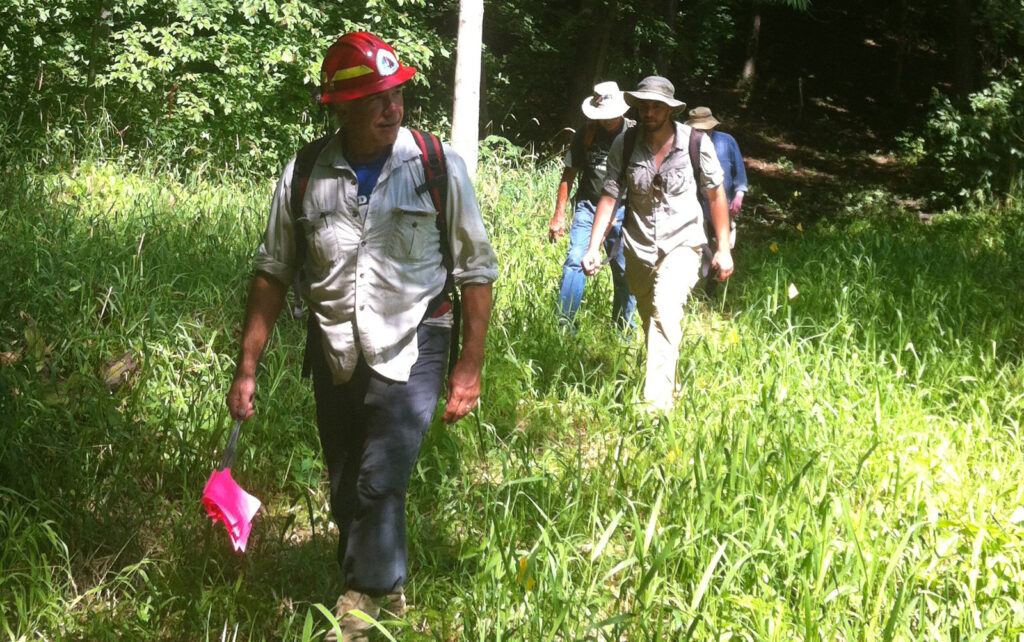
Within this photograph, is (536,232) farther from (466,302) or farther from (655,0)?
(655,0)

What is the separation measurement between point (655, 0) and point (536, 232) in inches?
315

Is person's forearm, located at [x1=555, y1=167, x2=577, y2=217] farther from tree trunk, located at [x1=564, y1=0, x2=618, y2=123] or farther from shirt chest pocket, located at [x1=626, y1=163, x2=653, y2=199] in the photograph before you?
tree trunk, located at [x1=564, y1=0, x2=618, y2=123]

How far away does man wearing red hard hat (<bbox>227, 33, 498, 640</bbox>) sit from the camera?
3.29m

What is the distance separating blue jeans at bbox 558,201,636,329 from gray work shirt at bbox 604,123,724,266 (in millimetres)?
994

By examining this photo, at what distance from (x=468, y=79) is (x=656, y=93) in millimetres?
3800

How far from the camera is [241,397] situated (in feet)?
11.3

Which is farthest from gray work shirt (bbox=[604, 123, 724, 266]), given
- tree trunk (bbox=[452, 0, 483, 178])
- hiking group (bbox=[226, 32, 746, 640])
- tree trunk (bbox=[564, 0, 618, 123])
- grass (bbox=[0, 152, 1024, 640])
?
tree trunk (bbox=[564, 0, 618, 123])

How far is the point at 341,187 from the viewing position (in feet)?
10.9

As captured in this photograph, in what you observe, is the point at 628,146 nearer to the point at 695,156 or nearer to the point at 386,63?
the point at 695,156

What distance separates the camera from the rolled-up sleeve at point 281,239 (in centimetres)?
341

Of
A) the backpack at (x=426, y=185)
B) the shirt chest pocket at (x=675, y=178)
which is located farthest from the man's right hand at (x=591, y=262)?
the backpack at (x=426, y=185)

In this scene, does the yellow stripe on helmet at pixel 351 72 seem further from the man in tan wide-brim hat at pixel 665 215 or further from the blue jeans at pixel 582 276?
the blue jeans at pixel 582 276

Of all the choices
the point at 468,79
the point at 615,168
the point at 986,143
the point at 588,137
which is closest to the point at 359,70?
the point at 615,168

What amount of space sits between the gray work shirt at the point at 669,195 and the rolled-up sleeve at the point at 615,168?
0.03m
